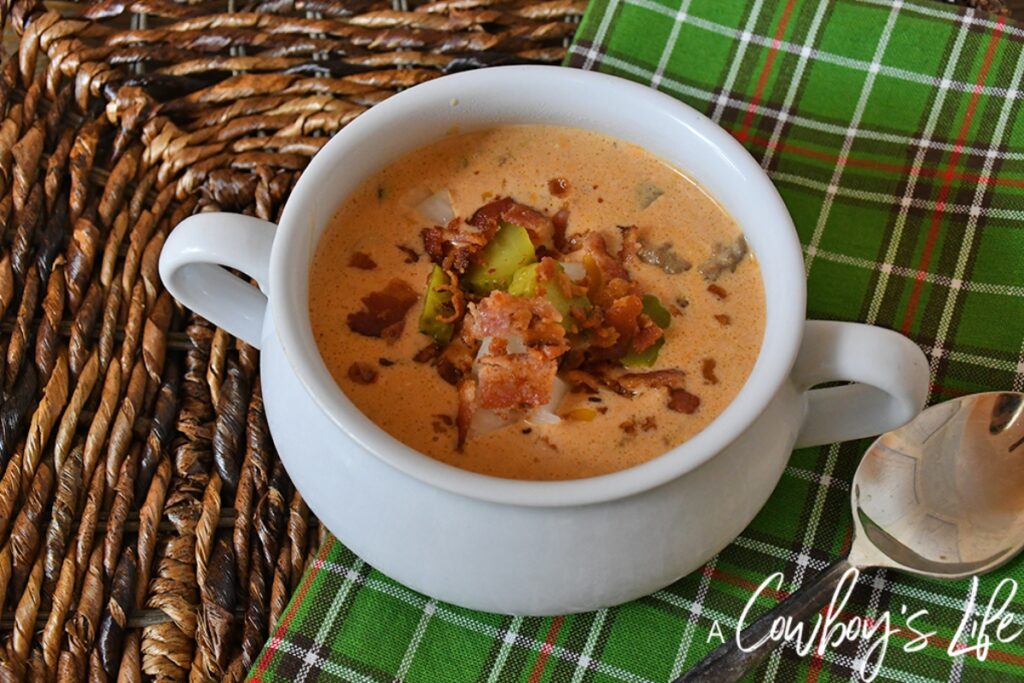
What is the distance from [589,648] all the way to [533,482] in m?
0.31

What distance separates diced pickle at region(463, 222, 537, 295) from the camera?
4.52 ft

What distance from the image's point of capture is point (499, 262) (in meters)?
1.38

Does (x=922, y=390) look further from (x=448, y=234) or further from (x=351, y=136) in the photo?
(x=351, y=136)

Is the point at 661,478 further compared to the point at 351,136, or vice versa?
the point at 351,136

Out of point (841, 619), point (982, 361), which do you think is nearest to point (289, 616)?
point (841, 619)

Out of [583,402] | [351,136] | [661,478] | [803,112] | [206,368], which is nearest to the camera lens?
[661,478]

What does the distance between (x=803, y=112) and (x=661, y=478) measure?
0.79m

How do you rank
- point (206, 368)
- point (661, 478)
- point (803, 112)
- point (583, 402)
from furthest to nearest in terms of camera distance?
point (803, 112) → point (206, 368) → point (583, 402) → point (661, 478)

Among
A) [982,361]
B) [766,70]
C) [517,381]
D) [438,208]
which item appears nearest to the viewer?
[517,381]

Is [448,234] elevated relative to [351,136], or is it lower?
lower

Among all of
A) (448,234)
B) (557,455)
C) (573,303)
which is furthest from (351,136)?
(557,455)

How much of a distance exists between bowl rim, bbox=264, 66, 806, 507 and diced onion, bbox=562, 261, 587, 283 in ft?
0.66

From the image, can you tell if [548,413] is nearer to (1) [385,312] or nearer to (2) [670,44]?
(1) [385,312]

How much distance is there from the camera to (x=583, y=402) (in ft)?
4.28
